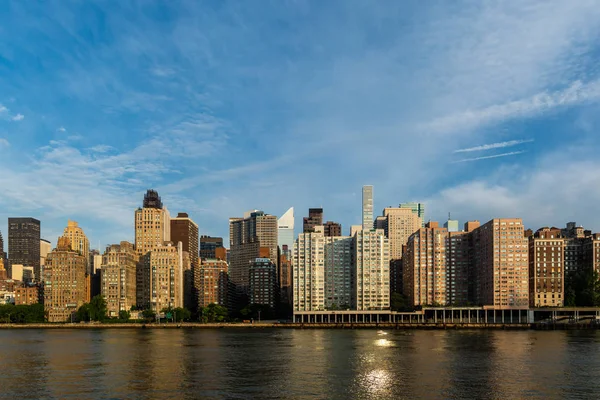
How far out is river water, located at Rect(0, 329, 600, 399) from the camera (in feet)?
265

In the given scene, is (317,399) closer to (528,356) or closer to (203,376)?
(203,376)

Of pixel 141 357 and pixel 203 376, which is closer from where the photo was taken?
pixel 203 376

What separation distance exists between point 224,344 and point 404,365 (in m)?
63.4

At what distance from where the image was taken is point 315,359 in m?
119

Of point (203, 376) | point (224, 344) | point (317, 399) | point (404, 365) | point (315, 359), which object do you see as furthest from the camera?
point (224, 344)

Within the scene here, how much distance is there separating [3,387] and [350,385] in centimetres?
4666

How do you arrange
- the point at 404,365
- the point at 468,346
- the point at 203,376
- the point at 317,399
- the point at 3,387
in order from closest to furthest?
the point at 317,399 < the point at 3,387 < the point at 203,376 < the point at 404,365 < the point at 468,346

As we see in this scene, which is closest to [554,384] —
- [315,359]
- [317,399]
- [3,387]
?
[317,399]

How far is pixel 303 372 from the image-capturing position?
9944 centimetres

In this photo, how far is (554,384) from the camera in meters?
87.3

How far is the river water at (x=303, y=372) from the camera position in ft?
265

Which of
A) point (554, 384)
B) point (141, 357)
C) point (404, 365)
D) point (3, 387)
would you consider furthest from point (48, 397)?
point (554, 384)

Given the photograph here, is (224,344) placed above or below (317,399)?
below

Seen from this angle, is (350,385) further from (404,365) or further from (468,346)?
(468,346)
